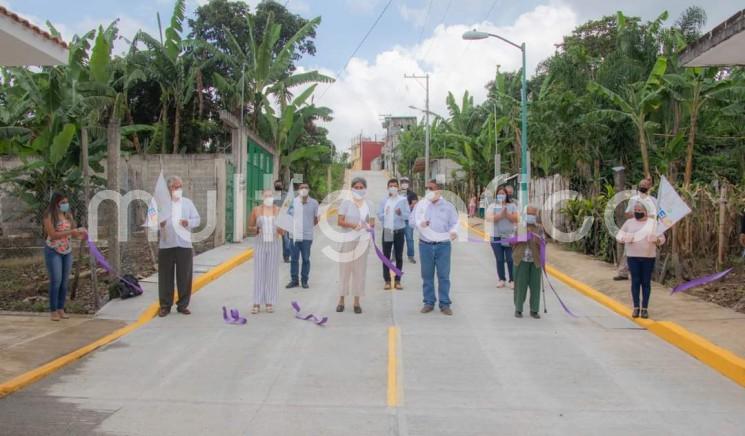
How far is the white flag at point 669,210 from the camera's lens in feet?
30.5

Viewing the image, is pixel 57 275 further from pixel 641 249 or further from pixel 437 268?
pixel 641 249

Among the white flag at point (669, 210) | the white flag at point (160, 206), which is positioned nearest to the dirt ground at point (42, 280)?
the white flag at point (160, 206)

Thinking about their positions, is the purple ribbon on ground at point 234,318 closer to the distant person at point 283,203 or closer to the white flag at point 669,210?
the distant person at point 283,203

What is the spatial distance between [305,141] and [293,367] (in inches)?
1143

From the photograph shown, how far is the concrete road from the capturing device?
17.2 ft

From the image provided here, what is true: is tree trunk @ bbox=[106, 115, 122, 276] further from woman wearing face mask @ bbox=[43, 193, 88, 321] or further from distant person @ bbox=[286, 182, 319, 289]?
distant person @ bbox=[286, 182, 319, 289]

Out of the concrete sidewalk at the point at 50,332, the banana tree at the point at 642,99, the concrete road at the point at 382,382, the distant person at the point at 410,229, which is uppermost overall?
the banana tree at the point at 642,99

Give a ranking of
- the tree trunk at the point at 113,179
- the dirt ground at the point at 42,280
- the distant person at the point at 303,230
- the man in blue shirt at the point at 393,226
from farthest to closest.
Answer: the man in blue shirt at the point at 393,226
the distant person at the point at 303,230
the dirt ground at the point at 42,280
the tree trunk at the point at 113,179

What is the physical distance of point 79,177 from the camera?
42.5 ft

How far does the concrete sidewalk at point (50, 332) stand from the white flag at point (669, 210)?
280 inches

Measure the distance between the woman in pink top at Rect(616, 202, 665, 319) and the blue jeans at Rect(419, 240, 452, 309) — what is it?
227cm

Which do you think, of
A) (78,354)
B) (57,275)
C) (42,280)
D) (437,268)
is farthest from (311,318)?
(42,280)

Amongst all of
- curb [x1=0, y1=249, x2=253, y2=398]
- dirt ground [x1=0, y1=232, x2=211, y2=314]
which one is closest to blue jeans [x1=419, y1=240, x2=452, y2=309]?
curb [x1=0, y1=249, x2=253, y2=398]

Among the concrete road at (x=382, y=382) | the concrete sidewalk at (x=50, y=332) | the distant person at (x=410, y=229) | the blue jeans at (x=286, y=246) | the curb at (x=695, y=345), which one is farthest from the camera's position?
the distant person at (x=410, y=229)
